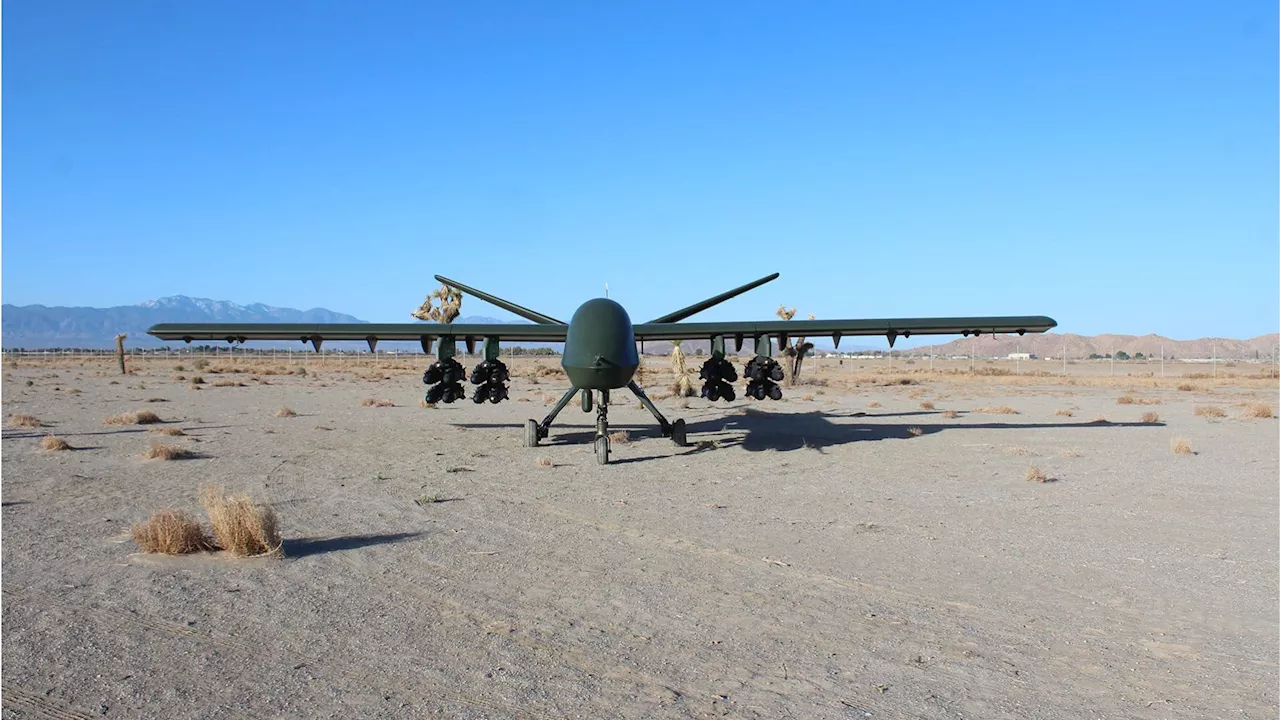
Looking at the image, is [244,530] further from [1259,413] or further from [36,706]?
[1259,413]

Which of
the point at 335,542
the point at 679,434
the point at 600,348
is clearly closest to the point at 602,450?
the point at 600,348

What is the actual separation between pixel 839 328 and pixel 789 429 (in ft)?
16.1

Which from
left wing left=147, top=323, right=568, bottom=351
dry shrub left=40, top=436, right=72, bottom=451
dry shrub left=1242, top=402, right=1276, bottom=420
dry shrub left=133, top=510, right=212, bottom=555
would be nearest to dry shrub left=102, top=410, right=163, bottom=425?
left wing left=147, top=323, right=568, bottom=351

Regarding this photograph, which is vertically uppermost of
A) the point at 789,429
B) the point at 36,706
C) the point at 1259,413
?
the point at 36,706

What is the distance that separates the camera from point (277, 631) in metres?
6.55

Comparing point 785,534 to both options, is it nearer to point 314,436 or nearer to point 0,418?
point 314,436

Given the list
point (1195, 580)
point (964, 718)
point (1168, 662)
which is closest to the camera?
point (964, 718)

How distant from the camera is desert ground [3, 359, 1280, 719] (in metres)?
5.49

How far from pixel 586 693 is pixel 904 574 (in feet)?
14.9

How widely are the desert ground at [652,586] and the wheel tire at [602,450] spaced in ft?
1.23

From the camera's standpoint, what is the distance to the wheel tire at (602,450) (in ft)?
54.3

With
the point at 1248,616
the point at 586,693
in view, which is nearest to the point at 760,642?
the point at 586,693

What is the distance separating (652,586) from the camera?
26.3 ft

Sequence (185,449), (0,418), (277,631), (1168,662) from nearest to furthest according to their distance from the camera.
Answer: (1168,662) → (277,631) → (185,449) → (0,418)
